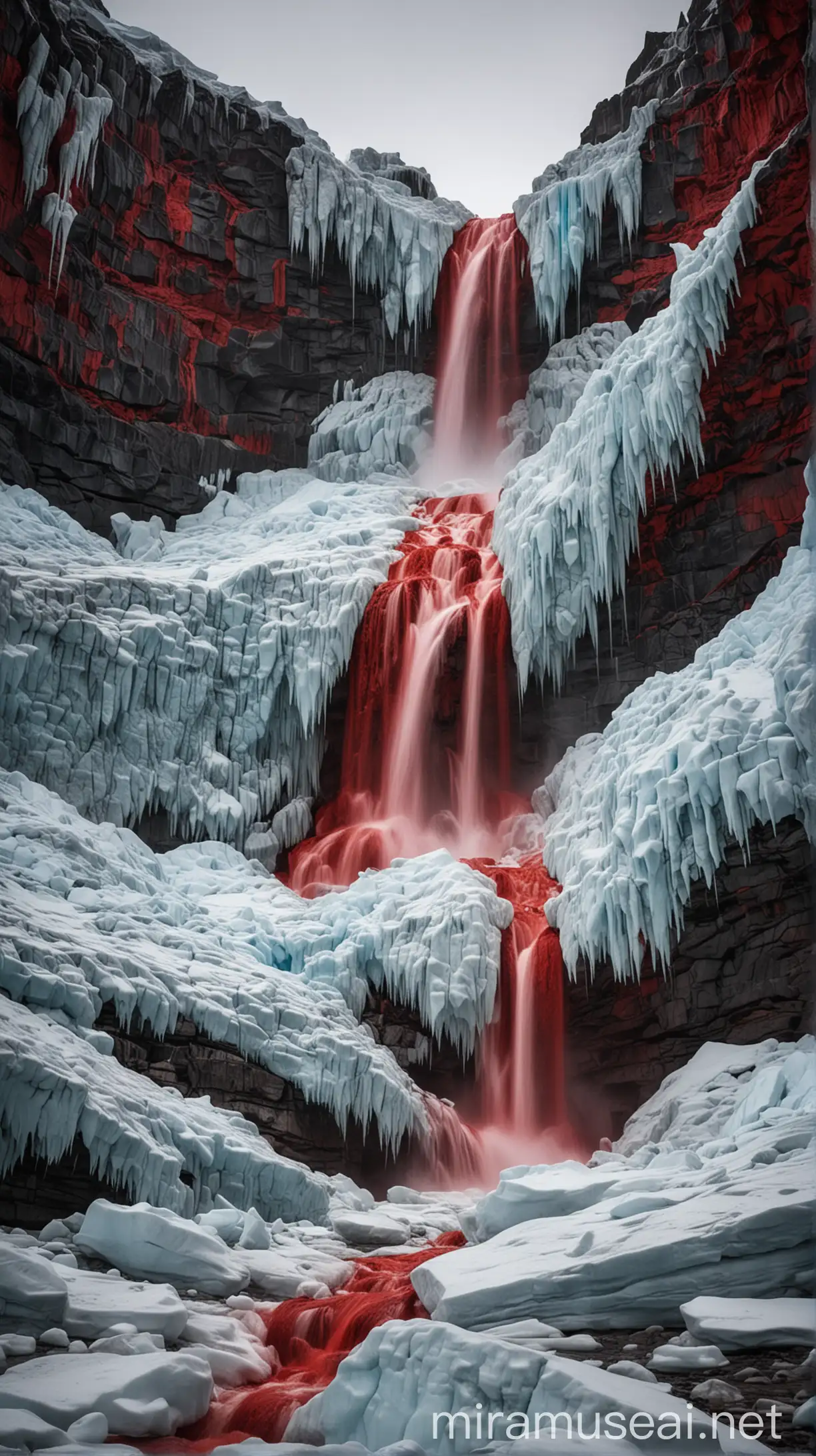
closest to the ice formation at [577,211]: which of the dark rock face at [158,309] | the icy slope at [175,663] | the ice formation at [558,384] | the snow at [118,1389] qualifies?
the ice formation at [558,384]

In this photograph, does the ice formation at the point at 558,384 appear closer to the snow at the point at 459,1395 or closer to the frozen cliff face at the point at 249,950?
the frozen cliff face at the point at 249,950

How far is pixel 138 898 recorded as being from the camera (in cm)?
1064

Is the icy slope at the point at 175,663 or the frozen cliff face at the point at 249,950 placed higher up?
the icy slope at the point at 175,663

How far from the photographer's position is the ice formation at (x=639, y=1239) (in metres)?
4.80

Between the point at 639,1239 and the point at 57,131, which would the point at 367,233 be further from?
the point at 639,1239

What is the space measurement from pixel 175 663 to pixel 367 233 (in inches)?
386

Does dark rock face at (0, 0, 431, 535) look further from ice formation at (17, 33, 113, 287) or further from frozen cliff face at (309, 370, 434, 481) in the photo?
frozen cliff face at (309, 370, 434, 481)

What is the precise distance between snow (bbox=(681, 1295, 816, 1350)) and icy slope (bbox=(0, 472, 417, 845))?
10590 mm

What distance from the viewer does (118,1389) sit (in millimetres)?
4512

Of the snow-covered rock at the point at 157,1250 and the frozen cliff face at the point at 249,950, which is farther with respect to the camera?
the frozen cliff face at the point at 249,950

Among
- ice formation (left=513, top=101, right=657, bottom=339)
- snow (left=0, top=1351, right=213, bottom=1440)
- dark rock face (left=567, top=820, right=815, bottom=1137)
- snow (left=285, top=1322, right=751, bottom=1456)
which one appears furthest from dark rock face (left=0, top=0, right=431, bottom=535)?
snow (left=285, top=1322, right=751, bottom=1456)

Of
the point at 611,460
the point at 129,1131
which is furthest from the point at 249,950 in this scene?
the point at 611,460

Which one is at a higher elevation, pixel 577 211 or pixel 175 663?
pixel 577 211

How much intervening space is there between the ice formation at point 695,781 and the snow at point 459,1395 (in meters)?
6.33
